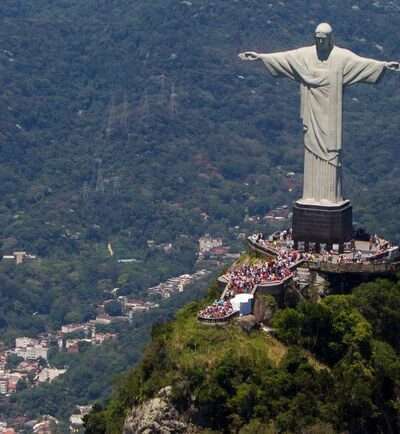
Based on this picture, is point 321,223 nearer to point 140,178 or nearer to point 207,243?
point 207,243

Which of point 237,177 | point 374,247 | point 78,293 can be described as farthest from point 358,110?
point 374,247

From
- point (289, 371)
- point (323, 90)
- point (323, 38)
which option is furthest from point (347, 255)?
point (289, 371)

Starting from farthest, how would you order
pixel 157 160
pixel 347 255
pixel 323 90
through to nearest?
pixel 157 160
pixel 323 90
pixel 347 255

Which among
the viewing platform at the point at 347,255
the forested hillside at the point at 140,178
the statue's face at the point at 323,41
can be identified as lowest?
the forested hillside at the point at 140,178

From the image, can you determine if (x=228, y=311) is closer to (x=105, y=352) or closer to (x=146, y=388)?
(x=146, y=388)

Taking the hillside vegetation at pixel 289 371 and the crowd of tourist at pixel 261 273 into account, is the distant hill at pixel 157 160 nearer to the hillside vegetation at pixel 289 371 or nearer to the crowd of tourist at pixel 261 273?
the crowd of tourist at pixel 261 273

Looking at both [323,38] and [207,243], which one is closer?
[323,38]

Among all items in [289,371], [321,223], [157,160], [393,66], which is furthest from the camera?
[157,160]

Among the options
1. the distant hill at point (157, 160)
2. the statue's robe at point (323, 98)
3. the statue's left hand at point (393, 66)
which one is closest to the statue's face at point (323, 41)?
the statue's robe at point (323, 98)
